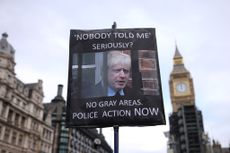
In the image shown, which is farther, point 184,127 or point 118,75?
point 184,127

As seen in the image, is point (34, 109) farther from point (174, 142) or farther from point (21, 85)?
point (174, 142)

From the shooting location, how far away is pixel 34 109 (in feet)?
207

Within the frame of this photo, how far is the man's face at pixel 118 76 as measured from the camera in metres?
10.8

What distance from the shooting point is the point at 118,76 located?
35.7 feet

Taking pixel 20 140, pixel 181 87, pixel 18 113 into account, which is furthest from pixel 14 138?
pixel 181 87

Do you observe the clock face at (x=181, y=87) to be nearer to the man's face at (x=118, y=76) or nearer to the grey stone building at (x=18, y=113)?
the grey stone building at (x=18, y=113)

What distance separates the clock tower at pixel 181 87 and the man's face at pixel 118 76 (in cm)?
17235

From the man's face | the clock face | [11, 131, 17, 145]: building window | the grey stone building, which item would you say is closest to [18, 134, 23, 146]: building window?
the grey stone building

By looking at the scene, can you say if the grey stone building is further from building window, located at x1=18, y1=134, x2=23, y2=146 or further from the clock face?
the clock face

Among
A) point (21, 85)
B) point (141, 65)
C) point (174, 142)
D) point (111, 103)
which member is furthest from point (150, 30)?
point (174, 142)

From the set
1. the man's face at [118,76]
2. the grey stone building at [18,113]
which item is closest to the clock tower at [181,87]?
the grey stone building at [18,113]

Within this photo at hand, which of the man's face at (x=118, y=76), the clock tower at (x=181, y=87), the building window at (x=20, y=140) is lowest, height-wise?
the man's face at (x=118, y=76)

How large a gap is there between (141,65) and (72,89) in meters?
2.70

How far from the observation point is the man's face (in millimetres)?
10752
